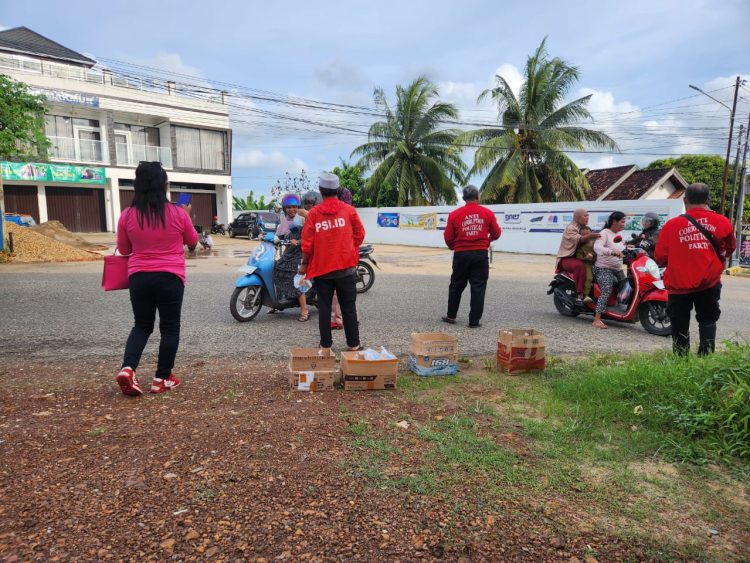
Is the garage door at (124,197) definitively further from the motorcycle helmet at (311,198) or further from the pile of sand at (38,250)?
the motorcycle helmet at (311,198)

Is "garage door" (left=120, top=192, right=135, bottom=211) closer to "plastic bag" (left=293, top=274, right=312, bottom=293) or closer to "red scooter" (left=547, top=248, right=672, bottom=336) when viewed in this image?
"plastic bag" (left=293, top=274, right=312, bottom=293)

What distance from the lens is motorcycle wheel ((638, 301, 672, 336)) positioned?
6.46 m

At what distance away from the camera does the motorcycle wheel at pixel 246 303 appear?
6.71 m

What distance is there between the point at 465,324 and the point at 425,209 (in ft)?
69.4

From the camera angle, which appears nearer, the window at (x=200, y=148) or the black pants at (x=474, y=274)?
the black pants at (x=474, y=274)

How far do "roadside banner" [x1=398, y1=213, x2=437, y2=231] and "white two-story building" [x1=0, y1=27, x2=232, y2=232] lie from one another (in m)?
12.6

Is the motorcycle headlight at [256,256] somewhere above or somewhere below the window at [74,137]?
below

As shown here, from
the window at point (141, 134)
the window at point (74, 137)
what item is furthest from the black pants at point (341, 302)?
the window at point (141, 134)

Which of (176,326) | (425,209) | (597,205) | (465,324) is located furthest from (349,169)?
(176,326)

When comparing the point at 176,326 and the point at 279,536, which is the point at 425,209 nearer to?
the point at 176,326

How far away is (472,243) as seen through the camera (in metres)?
6.59

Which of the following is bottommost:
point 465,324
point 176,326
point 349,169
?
point 465,324

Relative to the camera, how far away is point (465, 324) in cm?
688

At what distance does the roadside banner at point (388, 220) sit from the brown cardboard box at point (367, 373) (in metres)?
25.8
